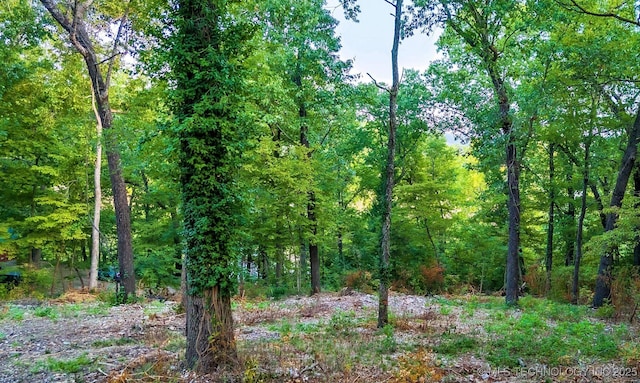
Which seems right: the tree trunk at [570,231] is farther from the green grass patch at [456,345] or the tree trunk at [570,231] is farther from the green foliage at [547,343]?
the green grass patch at [456,345]

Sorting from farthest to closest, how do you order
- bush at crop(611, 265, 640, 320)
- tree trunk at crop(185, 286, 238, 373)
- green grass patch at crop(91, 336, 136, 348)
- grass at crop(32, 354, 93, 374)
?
bush at crop(611, 265, 640, 320), green grass patch at crop(91, 336, 136, 348), grass at crop(32, 354, 93, 374), tree trunk at crop(185, 286, 238, 373)

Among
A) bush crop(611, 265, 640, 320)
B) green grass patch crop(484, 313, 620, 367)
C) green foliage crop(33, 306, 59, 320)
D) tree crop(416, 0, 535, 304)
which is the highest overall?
tree crop(416, 0, 535, 304)

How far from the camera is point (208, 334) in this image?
487cm

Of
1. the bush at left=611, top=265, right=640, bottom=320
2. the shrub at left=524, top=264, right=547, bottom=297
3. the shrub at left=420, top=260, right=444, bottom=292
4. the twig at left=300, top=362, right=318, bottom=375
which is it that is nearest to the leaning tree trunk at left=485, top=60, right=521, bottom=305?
the bush at left=611, top=265, right=640, bottom=320

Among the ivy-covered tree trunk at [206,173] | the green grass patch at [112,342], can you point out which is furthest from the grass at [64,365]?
the ivy-covered tree trunk at [206,173]

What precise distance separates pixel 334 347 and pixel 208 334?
1887 mm

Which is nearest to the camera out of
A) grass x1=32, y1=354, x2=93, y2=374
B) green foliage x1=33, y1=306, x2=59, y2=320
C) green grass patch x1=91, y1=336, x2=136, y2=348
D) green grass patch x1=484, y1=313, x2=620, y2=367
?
grass x1=32, y1=354, x2=93, y2=374

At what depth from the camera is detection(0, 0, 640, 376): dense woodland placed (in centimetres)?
516

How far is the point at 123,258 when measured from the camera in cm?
1096

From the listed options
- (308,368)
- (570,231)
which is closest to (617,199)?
(570,231)

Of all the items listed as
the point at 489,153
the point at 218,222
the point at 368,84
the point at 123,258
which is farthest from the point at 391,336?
the point at 368,84

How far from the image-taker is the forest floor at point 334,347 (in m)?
4.66

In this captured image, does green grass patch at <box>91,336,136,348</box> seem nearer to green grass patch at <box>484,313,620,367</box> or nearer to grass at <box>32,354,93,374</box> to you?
grass at <box>32,354,93,374</box>

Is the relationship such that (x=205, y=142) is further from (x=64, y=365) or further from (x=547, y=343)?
(x=547, y=343)
